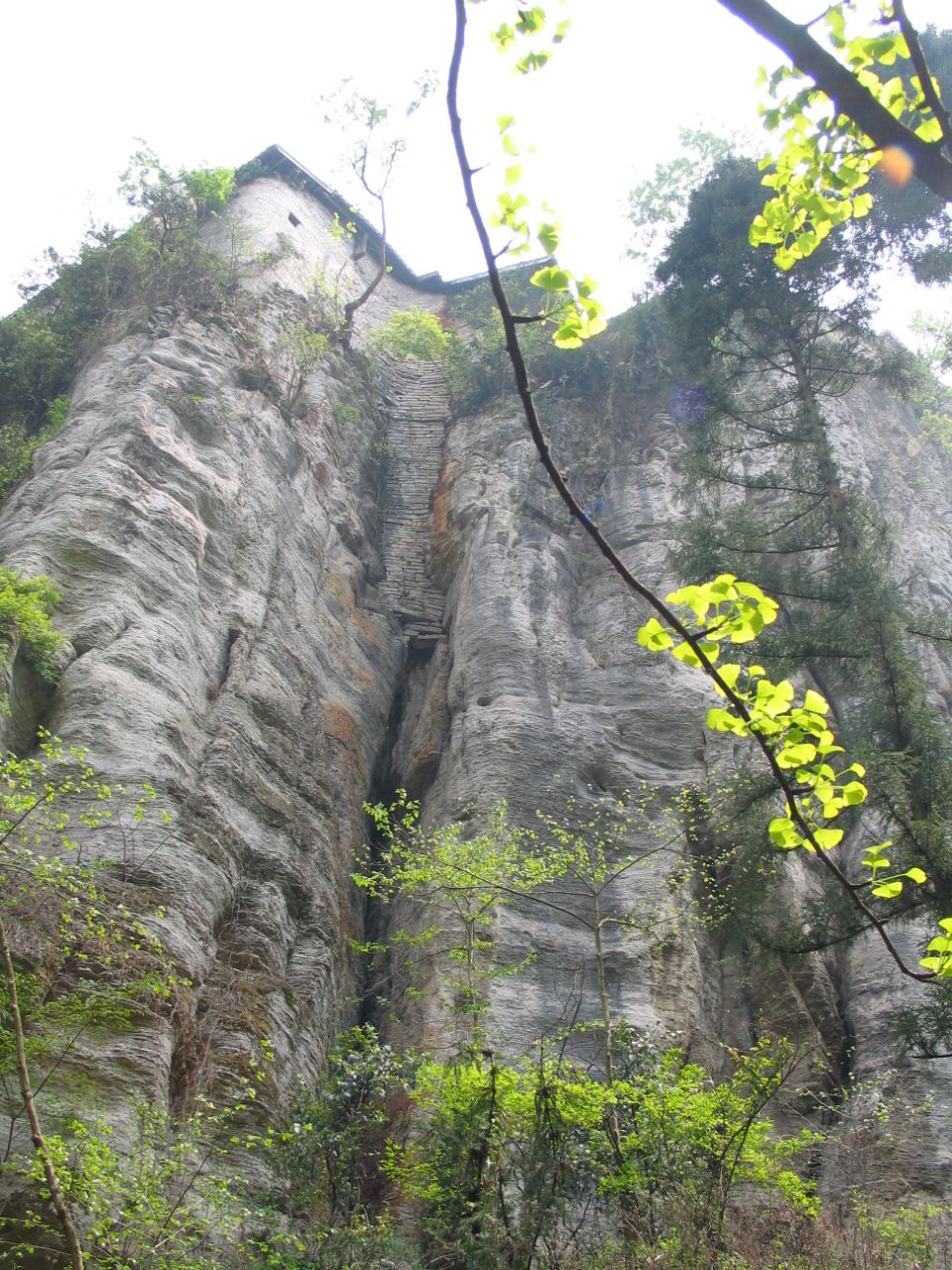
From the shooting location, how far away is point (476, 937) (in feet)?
35.6

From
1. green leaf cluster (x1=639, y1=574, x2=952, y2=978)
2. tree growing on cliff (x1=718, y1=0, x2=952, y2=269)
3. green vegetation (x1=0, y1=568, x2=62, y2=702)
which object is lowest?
green leaf cluster (x1=639, y1=574, x2=952, y2=978)

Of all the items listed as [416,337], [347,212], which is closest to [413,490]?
[416,337]

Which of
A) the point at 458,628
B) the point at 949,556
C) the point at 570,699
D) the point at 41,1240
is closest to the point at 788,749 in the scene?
the point at 41,1240

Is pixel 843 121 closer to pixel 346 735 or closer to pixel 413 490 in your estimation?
pixel 346 735

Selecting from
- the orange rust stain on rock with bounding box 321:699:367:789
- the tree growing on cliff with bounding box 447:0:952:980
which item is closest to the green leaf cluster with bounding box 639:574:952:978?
the tree growing on cliff with bounding box 447:0:952:980

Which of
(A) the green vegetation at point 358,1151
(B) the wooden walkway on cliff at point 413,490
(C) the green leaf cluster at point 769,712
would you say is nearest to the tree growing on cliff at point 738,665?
(C) the green leaf cluster at point 769,712

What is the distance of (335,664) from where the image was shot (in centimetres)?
1429

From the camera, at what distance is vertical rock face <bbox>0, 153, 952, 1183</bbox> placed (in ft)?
32.2

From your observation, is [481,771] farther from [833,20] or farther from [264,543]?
[833,20]

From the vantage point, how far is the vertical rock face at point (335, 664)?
387 inches

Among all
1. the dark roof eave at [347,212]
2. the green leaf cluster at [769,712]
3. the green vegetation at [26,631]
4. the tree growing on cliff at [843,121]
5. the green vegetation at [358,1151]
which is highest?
the dark roof eave at [347,212]

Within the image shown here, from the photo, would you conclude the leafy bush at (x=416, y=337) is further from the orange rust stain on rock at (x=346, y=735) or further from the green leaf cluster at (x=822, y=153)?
the green leaf cluster at (x=822, y=153)

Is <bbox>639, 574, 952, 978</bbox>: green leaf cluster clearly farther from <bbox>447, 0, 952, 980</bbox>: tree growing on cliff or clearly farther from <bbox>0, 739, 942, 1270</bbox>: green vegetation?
<bbox>0, 739, 942, 1270</bbox>: green vegetation

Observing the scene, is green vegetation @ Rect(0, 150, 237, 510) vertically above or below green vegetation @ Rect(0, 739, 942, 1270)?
above
